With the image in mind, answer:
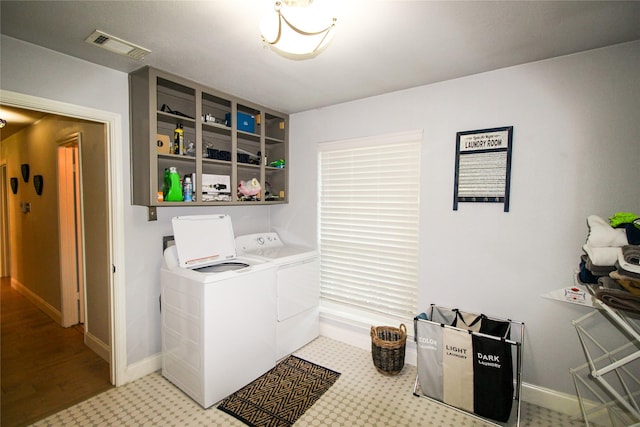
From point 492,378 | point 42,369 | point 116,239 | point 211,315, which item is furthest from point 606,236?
point 42,369

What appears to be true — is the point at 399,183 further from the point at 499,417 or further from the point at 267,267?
the point at 499,417

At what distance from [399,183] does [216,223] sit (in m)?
1.67

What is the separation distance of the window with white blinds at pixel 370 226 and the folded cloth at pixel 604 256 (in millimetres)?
1157

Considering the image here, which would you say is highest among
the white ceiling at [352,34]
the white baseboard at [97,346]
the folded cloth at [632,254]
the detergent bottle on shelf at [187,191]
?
the white ceiling at [352,34]

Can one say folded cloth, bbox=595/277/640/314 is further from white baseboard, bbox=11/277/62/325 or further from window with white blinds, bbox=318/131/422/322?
white baseboard, bbox=11/277/62/325

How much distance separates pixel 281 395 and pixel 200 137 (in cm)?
206

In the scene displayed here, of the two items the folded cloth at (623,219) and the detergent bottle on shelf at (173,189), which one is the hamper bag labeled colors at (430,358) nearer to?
the folded cloth at (623,219)

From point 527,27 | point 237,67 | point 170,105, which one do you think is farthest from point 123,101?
point 527,27

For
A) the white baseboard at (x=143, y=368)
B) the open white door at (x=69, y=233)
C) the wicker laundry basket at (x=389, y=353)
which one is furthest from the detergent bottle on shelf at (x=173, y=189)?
the wicker laundry basket at (x=389, y=353)

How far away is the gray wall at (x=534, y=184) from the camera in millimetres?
1762

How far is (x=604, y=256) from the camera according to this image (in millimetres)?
1446

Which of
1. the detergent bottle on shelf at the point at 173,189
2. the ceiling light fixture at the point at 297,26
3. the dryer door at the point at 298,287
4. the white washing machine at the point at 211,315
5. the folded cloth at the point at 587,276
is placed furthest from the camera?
the dryer door at the point at 298,287

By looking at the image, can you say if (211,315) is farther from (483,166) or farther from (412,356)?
(483,166)

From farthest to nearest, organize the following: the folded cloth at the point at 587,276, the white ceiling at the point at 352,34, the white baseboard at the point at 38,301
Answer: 1. the white baseboard at the point at 38,301
2. the folded cloth at the point at 587,276
3. the white ceiling at the point at 352,34
